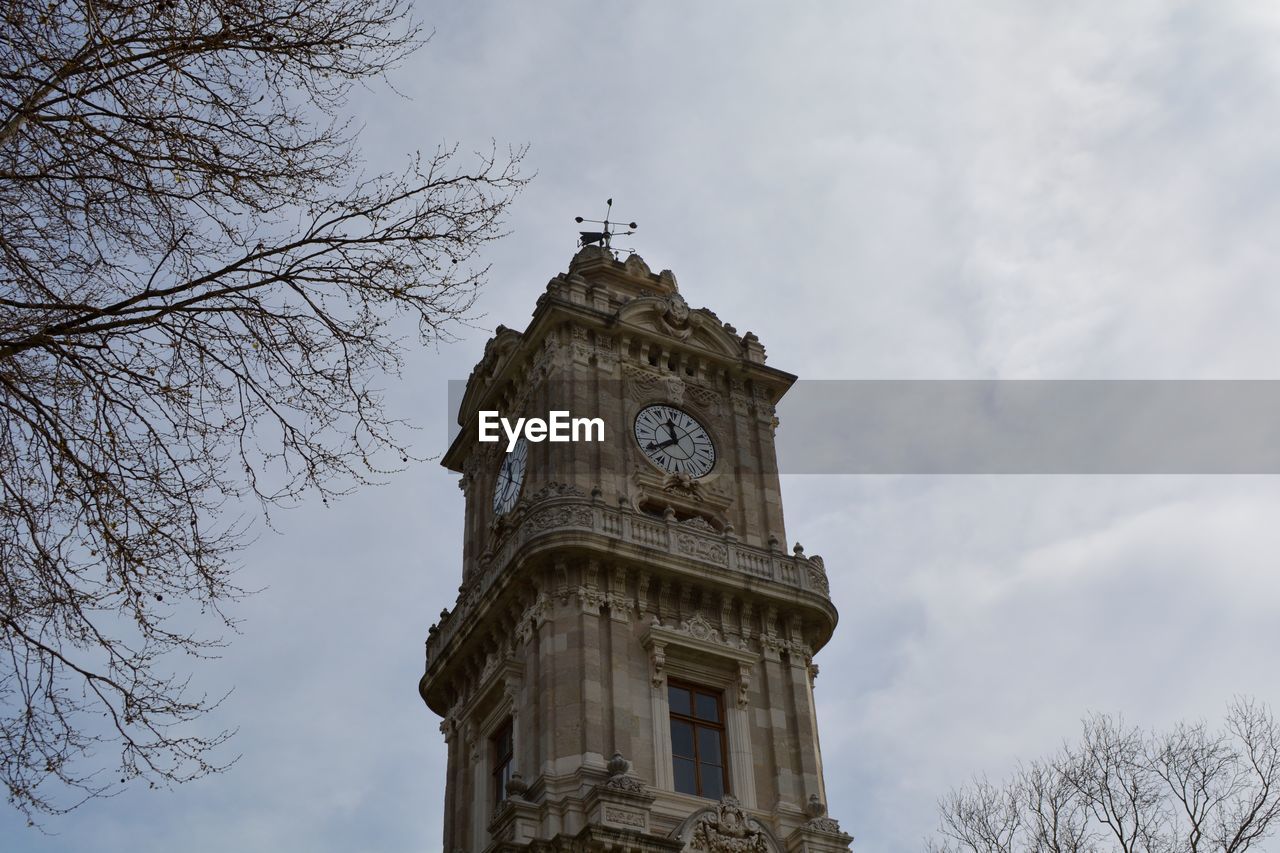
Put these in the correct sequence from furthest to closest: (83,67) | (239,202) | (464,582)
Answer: (464,582) → (239,202) → (83,67)

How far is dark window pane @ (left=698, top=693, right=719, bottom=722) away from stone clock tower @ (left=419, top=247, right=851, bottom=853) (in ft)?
0.14

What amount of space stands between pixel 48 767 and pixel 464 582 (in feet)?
83.8

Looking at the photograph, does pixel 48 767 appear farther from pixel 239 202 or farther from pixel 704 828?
pixel 704 828

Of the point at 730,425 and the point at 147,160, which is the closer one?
the point at 147,160

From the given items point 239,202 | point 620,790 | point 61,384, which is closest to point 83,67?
point 239,202

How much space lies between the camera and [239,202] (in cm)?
1416

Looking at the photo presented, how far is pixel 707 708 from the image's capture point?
109 ft

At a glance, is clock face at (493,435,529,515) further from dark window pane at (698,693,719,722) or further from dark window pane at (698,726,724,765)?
dark window pane at (698,726,724,765)

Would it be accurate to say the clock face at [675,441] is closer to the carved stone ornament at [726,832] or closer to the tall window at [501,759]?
the tall window at [501,759]

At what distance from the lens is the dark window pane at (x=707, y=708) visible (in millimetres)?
32906

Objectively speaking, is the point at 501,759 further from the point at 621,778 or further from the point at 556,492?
the point at 556,492

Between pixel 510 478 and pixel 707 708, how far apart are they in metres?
9.30

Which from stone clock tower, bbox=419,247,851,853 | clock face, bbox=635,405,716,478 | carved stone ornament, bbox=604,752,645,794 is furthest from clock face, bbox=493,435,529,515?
carved stone ornament, bbox=604,752,645,794

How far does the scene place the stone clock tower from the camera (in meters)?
30.4
